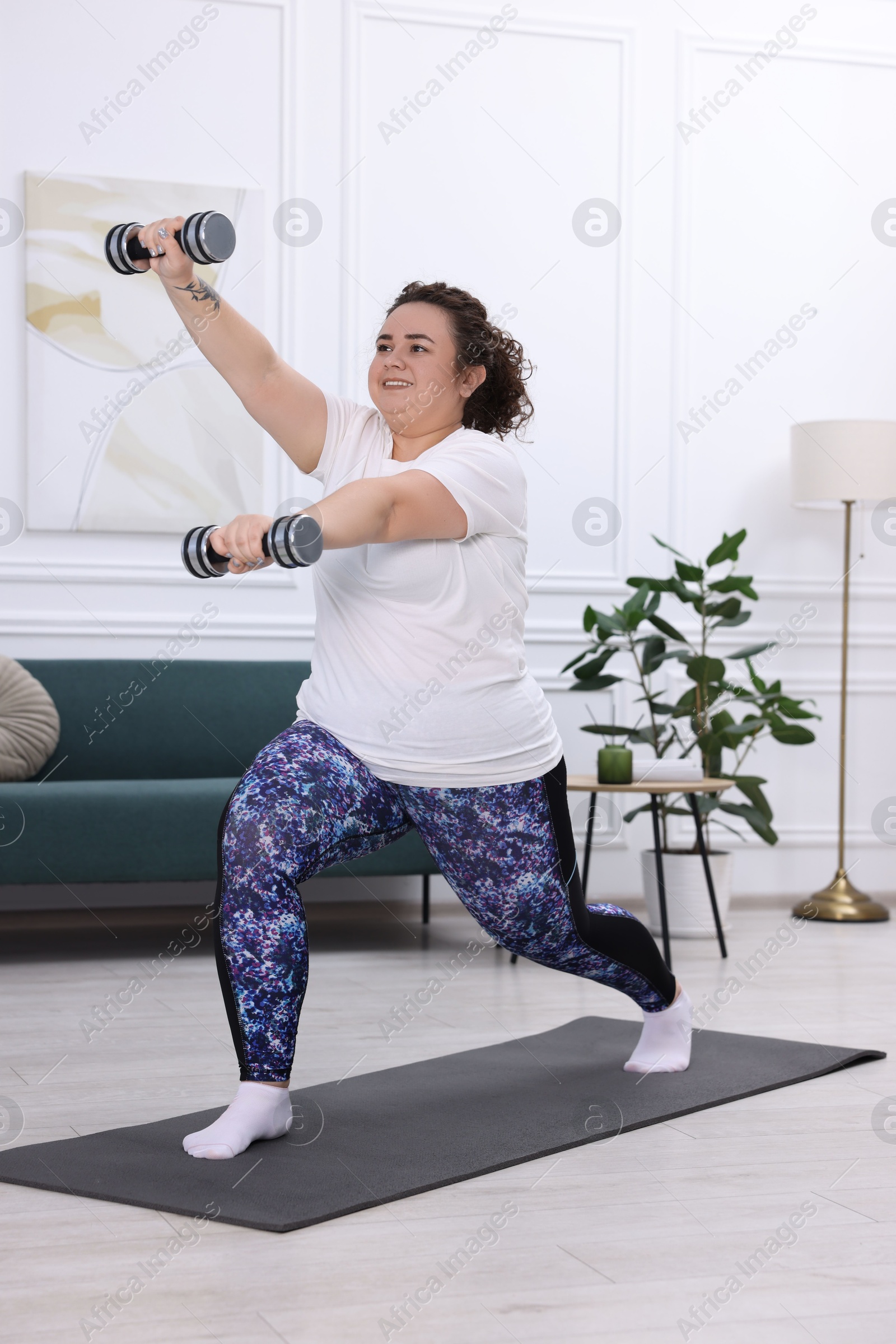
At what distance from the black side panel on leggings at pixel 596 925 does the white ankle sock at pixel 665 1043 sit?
0.17ft

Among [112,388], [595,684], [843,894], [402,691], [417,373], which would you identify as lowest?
[843,894]

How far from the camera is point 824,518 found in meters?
4.81

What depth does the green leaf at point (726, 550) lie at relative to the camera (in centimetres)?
419

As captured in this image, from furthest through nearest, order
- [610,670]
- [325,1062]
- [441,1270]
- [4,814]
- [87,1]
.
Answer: [610,670] < [87,1] < [4,814] < [325,1062] < [441,1270]

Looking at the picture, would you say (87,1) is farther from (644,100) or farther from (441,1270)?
(441,1270)

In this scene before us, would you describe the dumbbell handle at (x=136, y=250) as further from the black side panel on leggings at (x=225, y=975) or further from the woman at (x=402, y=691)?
the black side panel on leggings at (x=225, y=975)

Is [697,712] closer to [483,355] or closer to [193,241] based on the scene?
[483,355]

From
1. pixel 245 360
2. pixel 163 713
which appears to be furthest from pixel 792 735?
pixel 245 360

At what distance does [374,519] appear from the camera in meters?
1.82

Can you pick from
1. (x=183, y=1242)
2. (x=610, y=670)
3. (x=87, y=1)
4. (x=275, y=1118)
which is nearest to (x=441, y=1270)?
(x=183, y=1242)

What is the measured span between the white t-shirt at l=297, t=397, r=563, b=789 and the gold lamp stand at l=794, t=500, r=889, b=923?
2633mm

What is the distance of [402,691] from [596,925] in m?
0.51

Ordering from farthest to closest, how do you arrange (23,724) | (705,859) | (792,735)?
1. (792,735)
2. (705,859)
3. (23,724)

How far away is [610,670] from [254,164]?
189cm
